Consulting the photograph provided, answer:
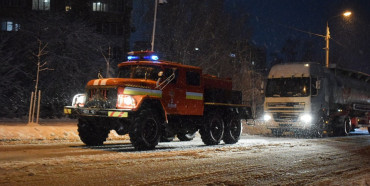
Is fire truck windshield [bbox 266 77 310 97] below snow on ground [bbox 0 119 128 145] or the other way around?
the other way around

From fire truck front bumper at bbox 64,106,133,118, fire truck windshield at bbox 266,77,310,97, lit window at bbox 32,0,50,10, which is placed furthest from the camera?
lit window at bbox 32,0,50,10

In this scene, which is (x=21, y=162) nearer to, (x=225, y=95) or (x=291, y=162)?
(x=291, y=162)

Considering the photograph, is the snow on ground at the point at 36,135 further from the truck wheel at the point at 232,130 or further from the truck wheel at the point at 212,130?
the truck wheel at the point at 232,130

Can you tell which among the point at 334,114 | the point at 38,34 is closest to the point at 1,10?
the point at 38,34

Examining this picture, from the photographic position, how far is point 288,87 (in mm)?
22656

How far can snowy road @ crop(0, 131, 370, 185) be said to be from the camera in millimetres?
7664

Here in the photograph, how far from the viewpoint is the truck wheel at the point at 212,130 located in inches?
613

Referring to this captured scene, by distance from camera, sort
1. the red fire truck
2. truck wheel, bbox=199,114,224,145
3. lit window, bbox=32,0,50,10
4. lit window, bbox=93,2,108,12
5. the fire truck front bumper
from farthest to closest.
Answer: lit window, bbox=93,2,108,12 → lit window, bbox=32,0,50,10 → truck wheel, bbox=199,114,224,145 → the red fire truck → the fire truck front bumper

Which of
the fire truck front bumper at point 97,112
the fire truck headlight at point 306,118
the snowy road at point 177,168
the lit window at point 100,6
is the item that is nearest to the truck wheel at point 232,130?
the snowy road at point 177,168

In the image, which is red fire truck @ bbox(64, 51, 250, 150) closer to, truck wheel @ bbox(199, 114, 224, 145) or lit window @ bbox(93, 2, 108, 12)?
truck wheel @ bbox(199, 114, 224, 145)

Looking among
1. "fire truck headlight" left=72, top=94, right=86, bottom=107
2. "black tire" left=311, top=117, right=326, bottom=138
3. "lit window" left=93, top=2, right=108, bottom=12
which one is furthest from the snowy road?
"lit window" left=93, top=2, right=108, bottom=12

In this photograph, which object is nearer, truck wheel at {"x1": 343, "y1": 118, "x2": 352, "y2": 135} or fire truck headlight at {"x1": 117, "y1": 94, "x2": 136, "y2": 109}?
fire truck headlight at {"x1": 117, "y1": 94, "x2": 136, "y2": 109}

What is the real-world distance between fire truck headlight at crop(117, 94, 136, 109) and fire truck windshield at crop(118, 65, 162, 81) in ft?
5.00

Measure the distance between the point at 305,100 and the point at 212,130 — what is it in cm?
801
